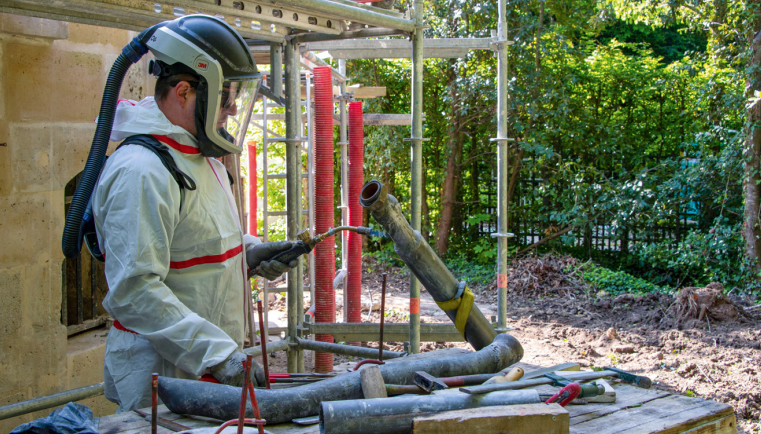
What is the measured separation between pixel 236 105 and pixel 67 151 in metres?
1.85

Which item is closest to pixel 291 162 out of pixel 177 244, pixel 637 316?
pixel 177 244

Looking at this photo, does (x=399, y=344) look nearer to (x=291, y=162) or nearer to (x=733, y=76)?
(x=291, y=162)

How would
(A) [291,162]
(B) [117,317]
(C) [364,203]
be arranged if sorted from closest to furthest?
(B) [117,317] < (C) [364,203] < (A) [291,162]

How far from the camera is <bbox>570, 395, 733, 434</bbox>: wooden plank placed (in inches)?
73.2

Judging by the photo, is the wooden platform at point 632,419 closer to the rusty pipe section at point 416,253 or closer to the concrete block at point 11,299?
the rusty pipe section at point 416,253

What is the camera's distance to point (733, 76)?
9211 millimetres

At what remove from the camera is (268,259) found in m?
2.80

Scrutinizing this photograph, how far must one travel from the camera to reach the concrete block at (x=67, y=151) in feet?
12.3

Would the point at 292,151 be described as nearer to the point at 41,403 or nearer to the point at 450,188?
the point at 41,403

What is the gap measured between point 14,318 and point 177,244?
6.20ft

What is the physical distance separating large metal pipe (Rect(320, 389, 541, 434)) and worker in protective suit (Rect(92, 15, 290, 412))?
1.70 ft

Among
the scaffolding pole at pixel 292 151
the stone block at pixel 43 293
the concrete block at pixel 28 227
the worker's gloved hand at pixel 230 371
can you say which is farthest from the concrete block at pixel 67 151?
the worker's gloved hand at pixel 230 371

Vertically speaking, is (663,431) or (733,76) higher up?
(733,76)

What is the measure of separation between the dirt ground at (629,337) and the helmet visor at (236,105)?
10.7 feet
